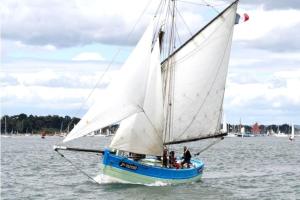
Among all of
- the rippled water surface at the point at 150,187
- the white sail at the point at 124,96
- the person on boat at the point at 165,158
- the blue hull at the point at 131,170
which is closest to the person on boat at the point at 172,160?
the person on boat at the point at 165,158

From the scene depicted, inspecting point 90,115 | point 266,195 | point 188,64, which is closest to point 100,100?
point 90,115

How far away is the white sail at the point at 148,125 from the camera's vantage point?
46719mm

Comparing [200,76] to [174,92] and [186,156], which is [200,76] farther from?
[186,156]

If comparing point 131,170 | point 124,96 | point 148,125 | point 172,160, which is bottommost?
point 131,170

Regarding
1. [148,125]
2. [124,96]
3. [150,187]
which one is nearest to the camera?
[124,96]

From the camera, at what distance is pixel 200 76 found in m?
51.0

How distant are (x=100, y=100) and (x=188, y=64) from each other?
8.87m

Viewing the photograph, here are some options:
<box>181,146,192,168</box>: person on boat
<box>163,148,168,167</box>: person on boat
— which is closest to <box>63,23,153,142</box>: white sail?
<box>163,148,168,167</box>: person on boat

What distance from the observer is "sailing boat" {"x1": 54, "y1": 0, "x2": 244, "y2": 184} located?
45188 millimetres

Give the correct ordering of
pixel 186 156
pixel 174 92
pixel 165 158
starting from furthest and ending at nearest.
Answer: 1. pixel 174 92
2. pixel 186 156
3. pixel 165 158

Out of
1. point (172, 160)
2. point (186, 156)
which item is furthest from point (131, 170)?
point (186, 156)

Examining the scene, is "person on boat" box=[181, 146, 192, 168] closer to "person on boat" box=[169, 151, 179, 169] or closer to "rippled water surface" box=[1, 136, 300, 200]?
"person on boat" box=[169, 151, 179, 169]

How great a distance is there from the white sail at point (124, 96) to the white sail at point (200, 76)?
4933mm

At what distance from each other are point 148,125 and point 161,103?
1.82m
